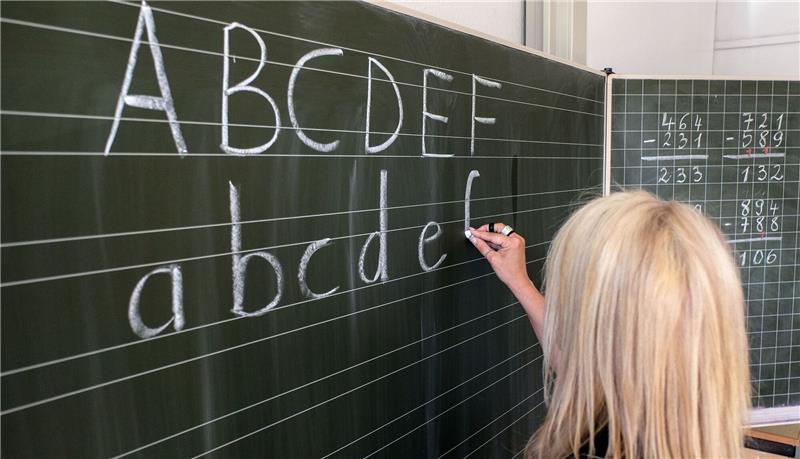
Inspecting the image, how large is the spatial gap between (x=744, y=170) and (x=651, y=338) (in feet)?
5.63

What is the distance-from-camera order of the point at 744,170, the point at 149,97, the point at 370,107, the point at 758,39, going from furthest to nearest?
the point at 758,39
the point at 744,170
the point at 370,107
the point at 149,97

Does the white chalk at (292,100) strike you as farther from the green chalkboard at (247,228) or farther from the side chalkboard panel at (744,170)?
the side chalkboard panel at (744,170)

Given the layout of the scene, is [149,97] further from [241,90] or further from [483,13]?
[483,13]

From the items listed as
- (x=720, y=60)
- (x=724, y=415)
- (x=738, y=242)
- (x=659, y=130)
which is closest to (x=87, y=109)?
(x=724, y=415)

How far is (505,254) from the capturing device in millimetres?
1493

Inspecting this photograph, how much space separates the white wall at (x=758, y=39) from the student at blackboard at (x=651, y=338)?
275cm

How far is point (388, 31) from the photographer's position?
3.95 feet

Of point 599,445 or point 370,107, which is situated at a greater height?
point 370,107

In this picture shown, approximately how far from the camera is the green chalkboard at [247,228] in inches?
28.8

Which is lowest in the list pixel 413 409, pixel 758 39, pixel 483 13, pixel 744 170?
pixel 413 409

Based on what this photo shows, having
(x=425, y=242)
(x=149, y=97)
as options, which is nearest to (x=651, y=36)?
(x=425, y=242)

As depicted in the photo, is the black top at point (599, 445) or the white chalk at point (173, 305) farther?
the black top at point (599, 445)

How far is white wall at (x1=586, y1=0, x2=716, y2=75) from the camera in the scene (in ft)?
8.98

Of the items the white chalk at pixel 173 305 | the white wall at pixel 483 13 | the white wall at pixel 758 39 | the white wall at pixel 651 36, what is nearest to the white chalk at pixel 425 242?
the white chalk at pixel 173 305
